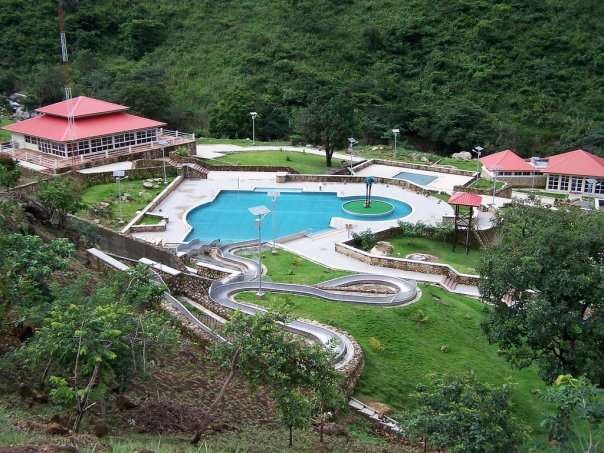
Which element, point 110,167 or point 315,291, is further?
point 110,167

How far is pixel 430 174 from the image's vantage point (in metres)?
44.3

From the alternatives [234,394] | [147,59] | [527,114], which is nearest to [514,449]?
[234,394]

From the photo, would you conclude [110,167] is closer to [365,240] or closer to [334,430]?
[365,240]

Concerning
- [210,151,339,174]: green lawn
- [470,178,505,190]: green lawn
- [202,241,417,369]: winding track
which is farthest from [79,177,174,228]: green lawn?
[470,178,505,190]: green lawn

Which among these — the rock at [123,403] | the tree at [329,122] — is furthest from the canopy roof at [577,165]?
the rock at [123,403]

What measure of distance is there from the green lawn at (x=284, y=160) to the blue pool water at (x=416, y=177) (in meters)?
4.45

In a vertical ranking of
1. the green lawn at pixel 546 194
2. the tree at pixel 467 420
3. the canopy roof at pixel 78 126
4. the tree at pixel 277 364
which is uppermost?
the canopy roof at pixel 78 126

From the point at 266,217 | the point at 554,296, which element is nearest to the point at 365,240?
the point at 266,217

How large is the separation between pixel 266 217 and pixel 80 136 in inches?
507

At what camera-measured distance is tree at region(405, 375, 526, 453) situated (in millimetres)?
11312

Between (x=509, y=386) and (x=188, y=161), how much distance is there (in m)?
32.8

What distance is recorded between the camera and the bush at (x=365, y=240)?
3058cm

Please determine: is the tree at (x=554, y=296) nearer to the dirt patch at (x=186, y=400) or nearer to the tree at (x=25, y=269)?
the dirt patch at (x=186, y=400)

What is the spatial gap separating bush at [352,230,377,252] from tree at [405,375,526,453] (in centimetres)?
1784
